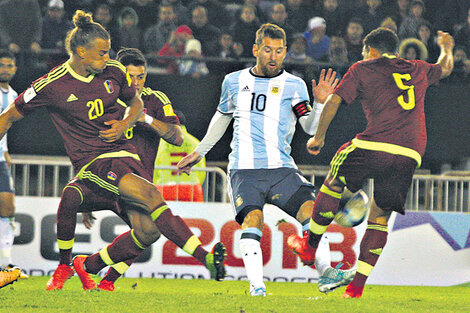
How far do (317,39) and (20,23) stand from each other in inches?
174

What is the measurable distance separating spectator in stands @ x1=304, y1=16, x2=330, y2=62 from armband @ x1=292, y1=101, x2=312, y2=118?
6.06m

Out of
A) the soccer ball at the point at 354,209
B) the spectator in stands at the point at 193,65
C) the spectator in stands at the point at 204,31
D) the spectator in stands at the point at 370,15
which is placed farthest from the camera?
the spectator in stands at the point at 370,15

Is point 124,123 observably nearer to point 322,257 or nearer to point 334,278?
point 322,257

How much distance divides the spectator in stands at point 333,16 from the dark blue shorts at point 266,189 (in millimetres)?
7073

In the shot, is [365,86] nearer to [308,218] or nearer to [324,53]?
[308,218]

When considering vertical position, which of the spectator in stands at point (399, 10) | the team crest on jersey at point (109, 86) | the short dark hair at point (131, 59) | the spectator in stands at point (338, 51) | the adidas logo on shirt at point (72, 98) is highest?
the spectator in stands at point (399, 10)

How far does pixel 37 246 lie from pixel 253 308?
207 inches

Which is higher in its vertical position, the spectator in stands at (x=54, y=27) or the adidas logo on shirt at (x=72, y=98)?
the spectator in stands at (x=54, y=27)

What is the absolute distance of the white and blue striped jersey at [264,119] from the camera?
8.30 m

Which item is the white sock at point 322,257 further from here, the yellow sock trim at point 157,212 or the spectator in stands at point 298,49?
the spectator in stands at point 298,49

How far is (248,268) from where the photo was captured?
798 centimetres

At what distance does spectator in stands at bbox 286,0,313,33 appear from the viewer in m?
15.0

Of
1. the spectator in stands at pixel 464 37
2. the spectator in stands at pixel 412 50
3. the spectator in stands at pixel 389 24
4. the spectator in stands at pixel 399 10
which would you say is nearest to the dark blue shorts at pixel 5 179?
the spectator in stands at pixel 412 50

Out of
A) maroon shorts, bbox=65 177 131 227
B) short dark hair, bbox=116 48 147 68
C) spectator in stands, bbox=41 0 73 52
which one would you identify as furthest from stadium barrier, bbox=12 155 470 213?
maroon shorts, bbox=65 177 131 227
